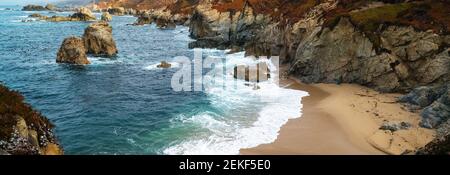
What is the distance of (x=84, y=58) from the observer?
64688 mm

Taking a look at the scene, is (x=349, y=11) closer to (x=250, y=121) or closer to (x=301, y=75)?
(x=301, y=75)

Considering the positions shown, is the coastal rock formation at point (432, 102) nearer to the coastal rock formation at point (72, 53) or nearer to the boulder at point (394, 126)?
the boulder at point (394, 126)

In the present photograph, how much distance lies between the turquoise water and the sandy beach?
157cm

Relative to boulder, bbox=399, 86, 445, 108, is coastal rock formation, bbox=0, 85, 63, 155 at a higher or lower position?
higher

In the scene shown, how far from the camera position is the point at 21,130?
15.6 m

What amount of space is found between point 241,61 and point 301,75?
15.8 m

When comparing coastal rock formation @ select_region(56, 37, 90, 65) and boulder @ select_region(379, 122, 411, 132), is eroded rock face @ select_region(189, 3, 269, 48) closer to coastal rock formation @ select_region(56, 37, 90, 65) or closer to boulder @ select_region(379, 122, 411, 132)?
coastal rock formation @ select_region(56, 37, 90, 65)

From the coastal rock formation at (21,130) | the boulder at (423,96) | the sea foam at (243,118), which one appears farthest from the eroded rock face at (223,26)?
the coastal rock formation at (21,130)

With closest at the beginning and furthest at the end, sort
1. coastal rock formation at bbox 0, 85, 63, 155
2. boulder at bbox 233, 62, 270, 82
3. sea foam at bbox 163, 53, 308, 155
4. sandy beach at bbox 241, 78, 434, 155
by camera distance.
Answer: coastal rock formation at bbox 0, 85, 63, 155, sandy beach at bbox 241, 78, 434, 155, sea foam at bbox 163, 53, 308, 155, boulder at bbox 233, 62, 270, 82

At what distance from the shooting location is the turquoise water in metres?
31.1

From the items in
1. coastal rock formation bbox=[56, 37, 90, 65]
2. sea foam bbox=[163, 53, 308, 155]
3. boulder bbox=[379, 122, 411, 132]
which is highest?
coastal rock formation bbox=[56, 37, 90, 65]

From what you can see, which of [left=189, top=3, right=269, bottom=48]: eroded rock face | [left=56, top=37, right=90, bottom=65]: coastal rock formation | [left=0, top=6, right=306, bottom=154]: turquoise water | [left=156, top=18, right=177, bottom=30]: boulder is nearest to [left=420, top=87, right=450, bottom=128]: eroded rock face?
[left=0, top=6, right=306, bottom=154]: turquoise water

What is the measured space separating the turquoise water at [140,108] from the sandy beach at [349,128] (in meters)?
1.57

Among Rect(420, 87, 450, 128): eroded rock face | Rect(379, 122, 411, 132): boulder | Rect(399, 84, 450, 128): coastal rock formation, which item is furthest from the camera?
Rect(399, 84, 450, 128): coastal rock formation
